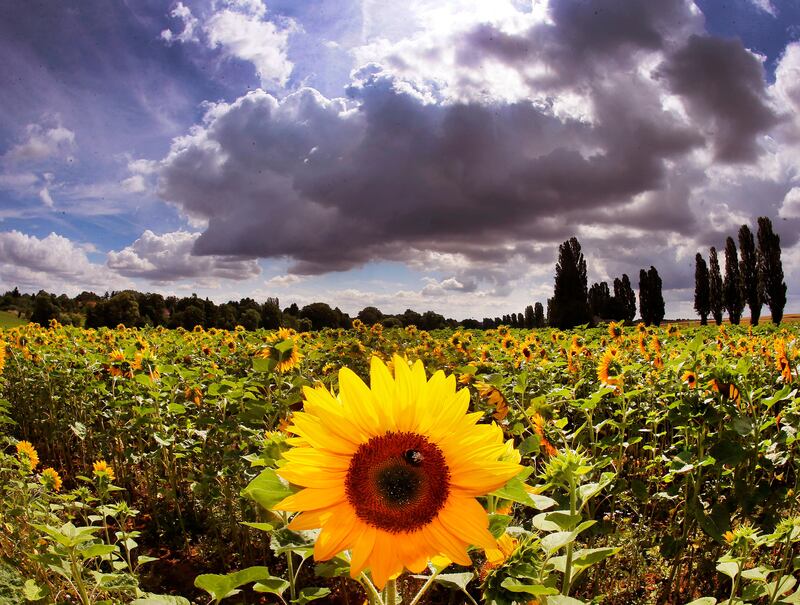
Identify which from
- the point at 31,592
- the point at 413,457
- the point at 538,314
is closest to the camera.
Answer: the point at 413,457

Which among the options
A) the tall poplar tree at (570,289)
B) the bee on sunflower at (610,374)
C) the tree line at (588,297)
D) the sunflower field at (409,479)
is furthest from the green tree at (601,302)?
A: the bee on sunflower at (610,374)

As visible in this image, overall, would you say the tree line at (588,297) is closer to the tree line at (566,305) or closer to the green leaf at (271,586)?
the tree line at (566,305)

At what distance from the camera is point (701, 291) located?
177 feet

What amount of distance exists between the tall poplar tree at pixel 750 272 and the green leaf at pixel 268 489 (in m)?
49.8

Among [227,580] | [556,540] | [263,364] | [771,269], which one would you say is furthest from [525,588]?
[771,269]

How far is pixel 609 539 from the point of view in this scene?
381 cm

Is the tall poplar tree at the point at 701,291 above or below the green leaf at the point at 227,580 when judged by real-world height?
above

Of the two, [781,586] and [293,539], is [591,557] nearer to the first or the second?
[293,539]

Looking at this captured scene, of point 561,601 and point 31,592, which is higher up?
point 561,601

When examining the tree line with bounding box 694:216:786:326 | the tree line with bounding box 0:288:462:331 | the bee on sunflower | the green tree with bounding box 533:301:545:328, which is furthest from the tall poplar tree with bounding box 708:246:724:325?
the bee on sunflower

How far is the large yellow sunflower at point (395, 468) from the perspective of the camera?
87 centimetres

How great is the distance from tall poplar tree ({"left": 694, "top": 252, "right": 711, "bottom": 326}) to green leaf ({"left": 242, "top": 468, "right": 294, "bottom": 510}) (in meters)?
58.5

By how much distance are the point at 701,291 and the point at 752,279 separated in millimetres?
8735

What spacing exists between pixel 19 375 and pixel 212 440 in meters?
4.66
